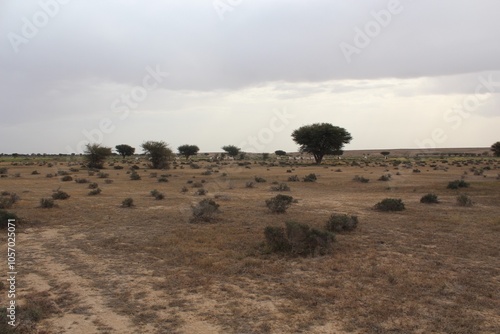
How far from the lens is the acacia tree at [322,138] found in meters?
67.3

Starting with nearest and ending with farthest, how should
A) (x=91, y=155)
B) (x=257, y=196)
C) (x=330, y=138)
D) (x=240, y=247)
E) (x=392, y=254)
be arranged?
(x=392, y=254) < (x=240, y=247) < (x=257, y=196) < (x=91, y=155) < (x=330, y=138)

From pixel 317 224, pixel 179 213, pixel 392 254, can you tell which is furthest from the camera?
pixel 179 213

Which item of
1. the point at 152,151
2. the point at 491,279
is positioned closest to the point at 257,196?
the point at 491,279

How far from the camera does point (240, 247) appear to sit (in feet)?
33.5

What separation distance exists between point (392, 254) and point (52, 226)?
1065cm

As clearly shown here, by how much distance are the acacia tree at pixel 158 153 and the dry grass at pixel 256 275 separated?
4049 cm

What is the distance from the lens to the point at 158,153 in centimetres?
5528

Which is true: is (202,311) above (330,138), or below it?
below

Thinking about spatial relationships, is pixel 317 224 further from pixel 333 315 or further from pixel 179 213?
pixel 333 315

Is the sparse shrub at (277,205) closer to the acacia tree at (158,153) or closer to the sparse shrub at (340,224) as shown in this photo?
the sparse shrub at (340,224)

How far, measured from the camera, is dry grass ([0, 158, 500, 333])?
588 centimetres

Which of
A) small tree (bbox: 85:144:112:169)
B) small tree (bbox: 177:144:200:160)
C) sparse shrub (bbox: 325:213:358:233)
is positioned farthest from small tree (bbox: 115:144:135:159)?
sparse shrub (bbox: 325:213:358:233)

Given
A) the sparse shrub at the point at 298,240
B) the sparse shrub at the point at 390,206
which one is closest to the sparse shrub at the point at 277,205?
the sparse shrub at the point at 390,206

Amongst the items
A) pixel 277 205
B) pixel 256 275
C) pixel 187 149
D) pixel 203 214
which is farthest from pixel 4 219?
pixel 187 149
